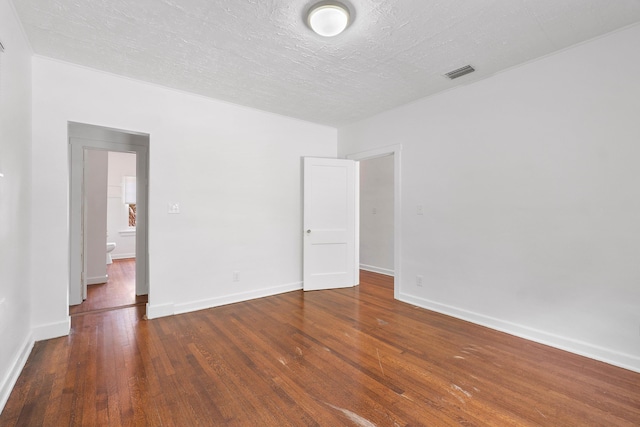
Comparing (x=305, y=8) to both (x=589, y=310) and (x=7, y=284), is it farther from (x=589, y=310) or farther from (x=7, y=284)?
(x=589, y=310)

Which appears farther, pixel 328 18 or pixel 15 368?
pixel 15 368

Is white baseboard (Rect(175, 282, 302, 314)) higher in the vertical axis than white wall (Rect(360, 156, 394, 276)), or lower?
lower

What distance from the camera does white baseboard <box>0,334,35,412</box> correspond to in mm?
1883

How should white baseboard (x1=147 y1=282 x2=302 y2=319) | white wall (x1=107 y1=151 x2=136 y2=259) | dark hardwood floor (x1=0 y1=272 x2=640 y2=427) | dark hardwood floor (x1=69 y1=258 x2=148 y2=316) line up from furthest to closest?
white wall (x1=107 y1=151 x2=136 y2=259), dark hardwood floor (x1=69 y1=258 x2=148 y2=316), white baseboard (x1=147 y1=282 x2=302 y2=319), dark hardwood floor (x1=0 y1=272 x2=640 y2=427)

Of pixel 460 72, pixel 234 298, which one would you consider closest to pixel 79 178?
pixel 234 298

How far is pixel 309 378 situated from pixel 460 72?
3212 millimetres

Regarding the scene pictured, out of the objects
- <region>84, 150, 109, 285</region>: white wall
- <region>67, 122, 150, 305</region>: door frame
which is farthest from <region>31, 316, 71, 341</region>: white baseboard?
<region>84, 150, 109, 285</region>: white wall

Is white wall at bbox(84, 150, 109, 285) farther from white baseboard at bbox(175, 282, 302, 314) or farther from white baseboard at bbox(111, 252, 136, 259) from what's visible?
white baseboard at bbox(111, 252, 136, 259)

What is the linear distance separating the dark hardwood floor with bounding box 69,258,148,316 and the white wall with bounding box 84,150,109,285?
0.36 meters

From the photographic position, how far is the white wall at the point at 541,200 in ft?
7.79

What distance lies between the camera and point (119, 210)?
7797mm

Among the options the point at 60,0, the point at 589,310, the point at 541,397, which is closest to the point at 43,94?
the point at 60,0

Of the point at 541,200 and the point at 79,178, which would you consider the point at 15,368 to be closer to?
the point at 79,178

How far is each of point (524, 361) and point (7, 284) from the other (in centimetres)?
396
